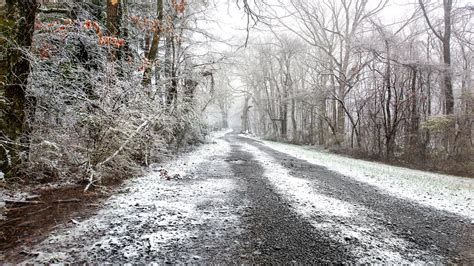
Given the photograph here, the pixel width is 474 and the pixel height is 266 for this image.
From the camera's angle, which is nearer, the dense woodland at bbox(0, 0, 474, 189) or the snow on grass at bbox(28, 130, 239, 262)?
the snow on grass at bbox(28, 130, 239, 262)

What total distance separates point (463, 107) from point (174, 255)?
1370 centimetres

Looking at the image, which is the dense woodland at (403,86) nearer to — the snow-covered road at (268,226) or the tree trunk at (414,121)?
the tree trunk at (414,121)

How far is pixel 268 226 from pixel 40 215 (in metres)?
3.27

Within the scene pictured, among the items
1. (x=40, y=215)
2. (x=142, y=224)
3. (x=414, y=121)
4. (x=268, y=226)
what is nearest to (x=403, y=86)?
(x=414, y=121)

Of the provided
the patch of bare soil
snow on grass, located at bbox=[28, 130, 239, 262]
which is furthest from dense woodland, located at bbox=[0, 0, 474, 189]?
snow on grass, located at bbox=[28, 130, 239, 262]

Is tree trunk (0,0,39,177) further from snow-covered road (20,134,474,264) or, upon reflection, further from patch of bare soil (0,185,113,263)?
snow-covered road (20,134,474,264)

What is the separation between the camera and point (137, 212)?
382 cm

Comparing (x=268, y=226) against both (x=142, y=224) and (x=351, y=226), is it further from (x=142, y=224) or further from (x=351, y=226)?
(x=142, y=224)

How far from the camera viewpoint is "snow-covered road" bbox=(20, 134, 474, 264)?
263 cm

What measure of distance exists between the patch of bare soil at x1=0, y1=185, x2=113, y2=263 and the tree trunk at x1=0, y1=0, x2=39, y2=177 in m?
0.97

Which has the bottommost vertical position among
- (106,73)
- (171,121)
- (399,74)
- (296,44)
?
(171,121)

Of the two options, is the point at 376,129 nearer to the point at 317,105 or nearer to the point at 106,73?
the point at 317,105

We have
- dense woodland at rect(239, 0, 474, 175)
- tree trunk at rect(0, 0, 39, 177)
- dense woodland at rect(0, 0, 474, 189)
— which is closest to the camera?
tree trunk at rect(0, 0, 39, 177)

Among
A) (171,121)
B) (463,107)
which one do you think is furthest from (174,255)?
(463,107)
